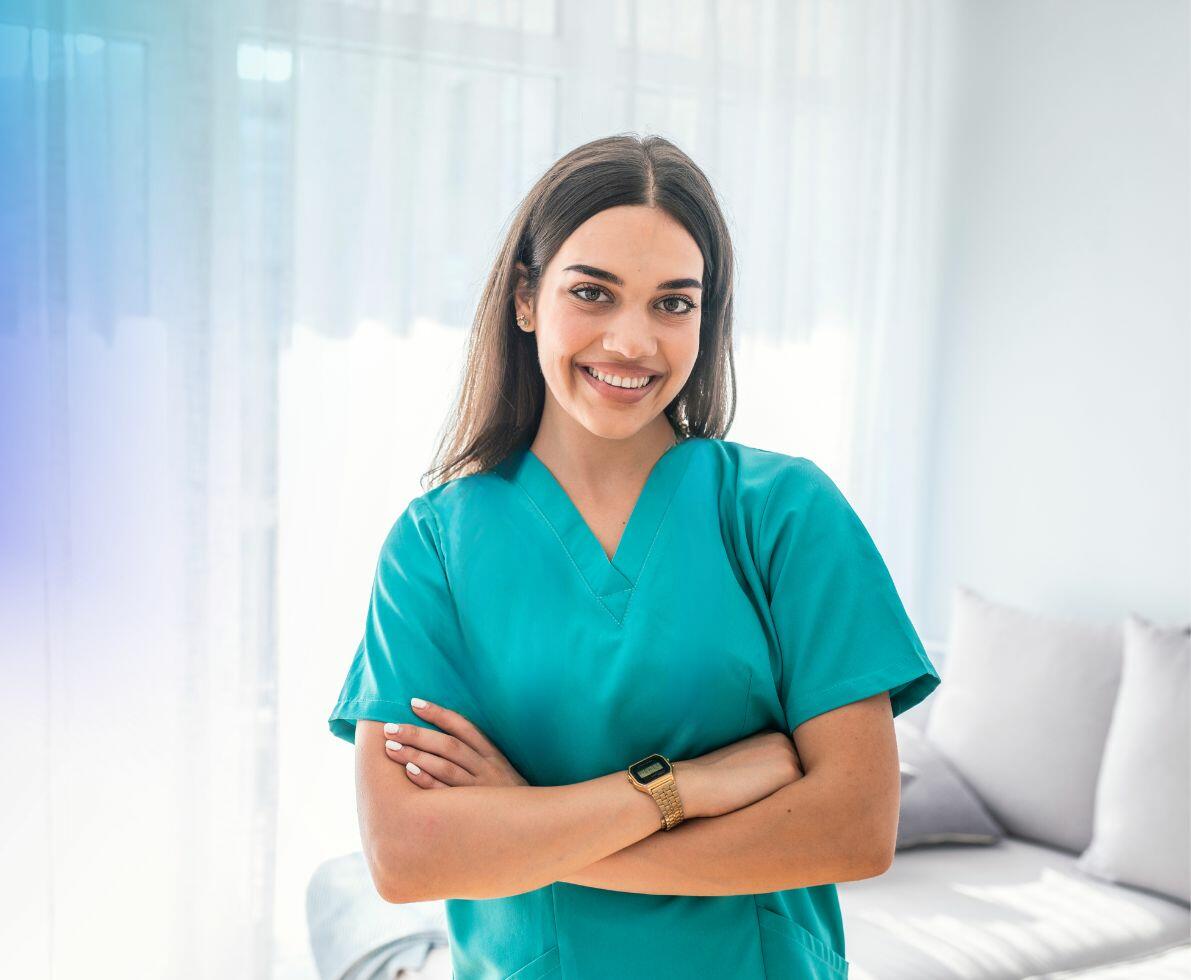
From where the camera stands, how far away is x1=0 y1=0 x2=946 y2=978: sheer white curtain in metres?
2.34

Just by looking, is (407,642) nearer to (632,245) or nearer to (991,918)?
(632,245)

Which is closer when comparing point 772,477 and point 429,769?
point 429,769

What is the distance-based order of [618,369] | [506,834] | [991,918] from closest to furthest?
[506,834] < [618,369] < [991,918]

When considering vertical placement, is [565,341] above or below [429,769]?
above

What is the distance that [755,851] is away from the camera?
1139mm

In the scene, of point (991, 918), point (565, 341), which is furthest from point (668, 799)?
point (991, 918)

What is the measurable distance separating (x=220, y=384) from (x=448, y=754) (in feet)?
5.03

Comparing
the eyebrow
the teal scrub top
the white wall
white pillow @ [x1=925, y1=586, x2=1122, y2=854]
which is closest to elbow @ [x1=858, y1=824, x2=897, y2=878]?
the teal scrub top

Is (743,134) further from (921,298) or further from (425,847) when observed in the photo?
(425,847)

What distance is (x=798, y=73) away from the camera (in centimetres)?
325

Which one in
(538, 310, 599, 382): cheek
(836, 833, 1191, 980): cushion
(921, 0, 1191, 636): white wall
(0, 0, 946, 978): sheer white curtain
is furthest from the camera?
(921, 0, 1191, 636): white wall

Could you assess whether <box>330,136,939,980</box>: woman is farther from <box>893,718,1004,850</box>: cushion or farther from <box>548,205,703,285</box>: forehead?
<box>893,718,1004,850</box>: cushion

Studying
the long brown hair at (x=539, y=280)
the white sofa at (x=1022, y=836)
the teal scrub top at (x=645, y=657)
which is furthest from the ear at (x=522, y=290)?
the white sofa at (x=1022, y=836)

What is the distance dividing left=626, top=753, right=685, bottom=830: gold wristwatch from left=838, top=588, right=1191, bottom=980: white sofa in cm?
112
